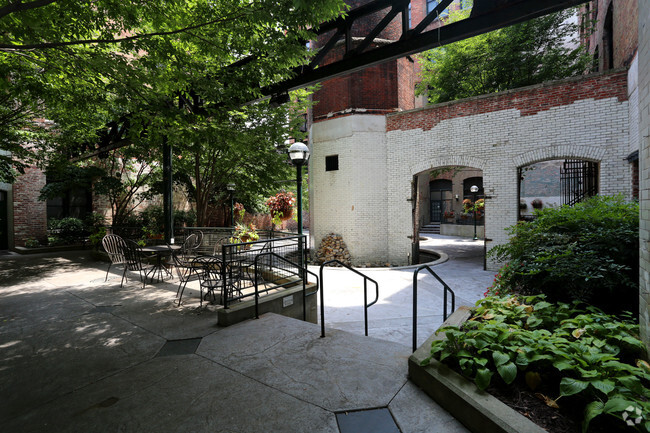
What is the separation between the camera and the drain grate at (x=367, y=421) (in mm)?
2057

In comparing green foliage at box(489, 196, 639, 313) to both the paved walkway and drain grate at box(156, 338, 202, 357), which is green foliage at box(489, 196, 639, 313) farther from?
drain grate at box(156, 338, 202, 357)

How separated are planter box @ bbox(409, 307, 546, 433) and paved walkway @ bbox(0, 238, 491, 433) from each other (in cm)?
9

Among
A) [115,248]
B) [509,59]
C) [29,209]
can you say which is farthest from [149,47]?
[509,59]

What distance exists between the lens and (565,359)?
211cm

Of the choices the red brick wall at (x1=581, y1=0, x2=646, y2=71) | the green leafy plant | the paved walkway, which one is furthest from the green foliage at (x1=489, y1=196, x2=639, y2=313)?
the green leafy plant

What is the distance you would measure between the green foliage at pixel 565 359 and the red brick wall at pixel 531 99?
8.08m

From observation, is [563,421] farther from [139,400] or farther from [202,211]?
[202,211]

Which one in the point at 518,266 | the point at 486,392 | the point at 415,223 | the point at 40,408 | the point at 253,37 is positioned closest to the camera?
the point at 486,392

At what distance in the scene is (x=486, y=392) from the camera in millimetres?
2084

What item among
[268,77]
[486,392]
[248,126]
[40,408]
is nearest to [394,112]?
[248,126]

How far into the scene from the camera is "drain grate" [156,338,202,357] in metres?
3.24

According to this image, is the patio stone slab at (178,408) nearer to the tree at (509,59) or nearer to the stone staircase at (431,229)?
the tree at (509,59)

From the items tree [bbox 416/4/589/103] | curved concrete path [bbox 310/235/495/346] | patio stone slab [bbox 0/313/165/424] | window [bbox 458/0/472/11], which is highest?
window [bbox 458/0/472/11]

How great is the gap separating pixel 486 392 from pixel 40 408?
3344 millimetres
